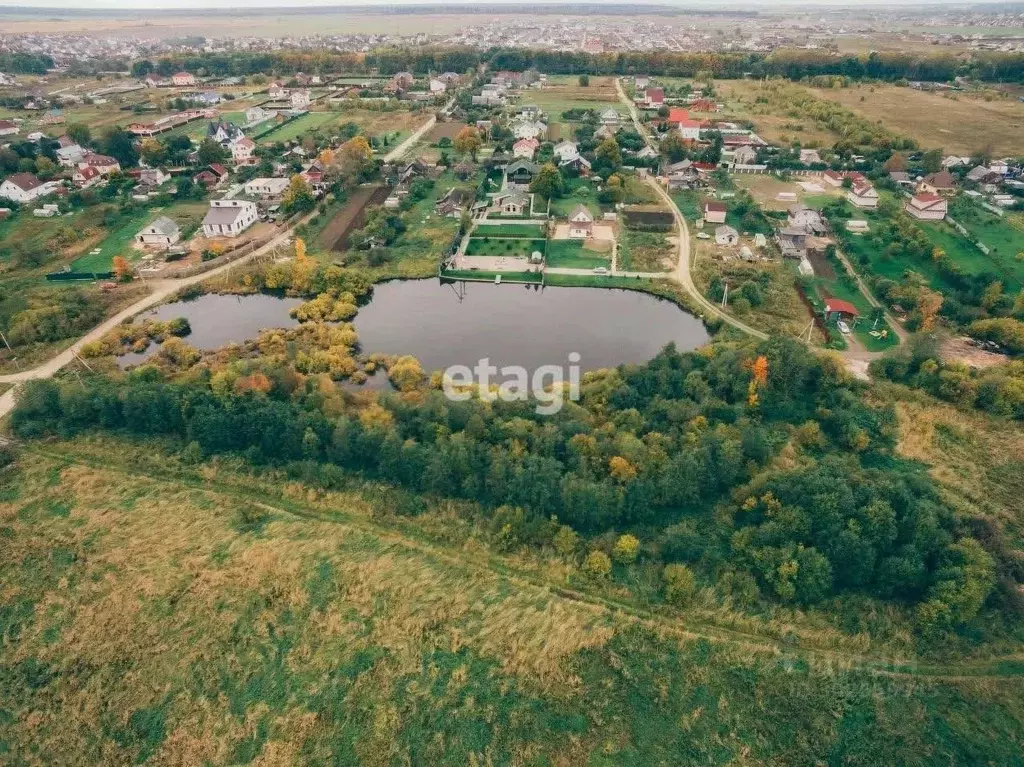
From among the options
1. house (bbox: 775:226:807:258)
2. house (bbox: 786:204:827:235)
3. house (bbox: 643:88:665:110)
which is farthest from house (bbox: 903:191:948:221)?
house (bbox: 643:88:665:110)

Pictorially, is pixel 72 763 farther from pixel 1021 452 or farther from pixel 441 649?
pixel 1021 452

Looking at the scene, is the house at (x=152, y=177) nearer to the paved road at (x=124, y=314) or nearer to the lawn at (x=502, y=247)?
the paved road at (x=124, y=314)

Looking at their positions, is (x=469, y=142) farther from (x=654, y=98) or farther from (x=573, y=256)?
(x=654, y=98)

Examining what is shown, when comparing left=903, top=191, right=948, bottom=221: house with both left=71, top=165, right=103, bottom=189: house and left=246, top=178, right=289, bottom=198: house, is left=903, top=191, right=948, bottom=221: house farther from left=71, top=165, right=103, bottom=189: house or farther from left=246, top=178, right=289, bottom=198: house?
left=71, top=165, right=103, bottom=189: house

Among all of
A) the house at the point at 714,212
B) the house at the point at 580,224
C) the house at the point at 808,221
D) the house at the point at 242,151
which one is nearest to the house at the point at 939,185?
the house at the point at 808,221

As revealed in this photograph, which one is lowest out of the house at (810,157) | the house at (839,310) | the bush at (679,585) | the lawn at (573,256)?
the bush at (679,585)

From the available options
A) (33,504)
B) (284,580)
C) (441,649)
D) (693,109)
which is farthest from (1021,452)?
(693,109)

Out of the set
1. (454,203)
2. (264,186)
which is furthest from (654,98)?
(264,186)
